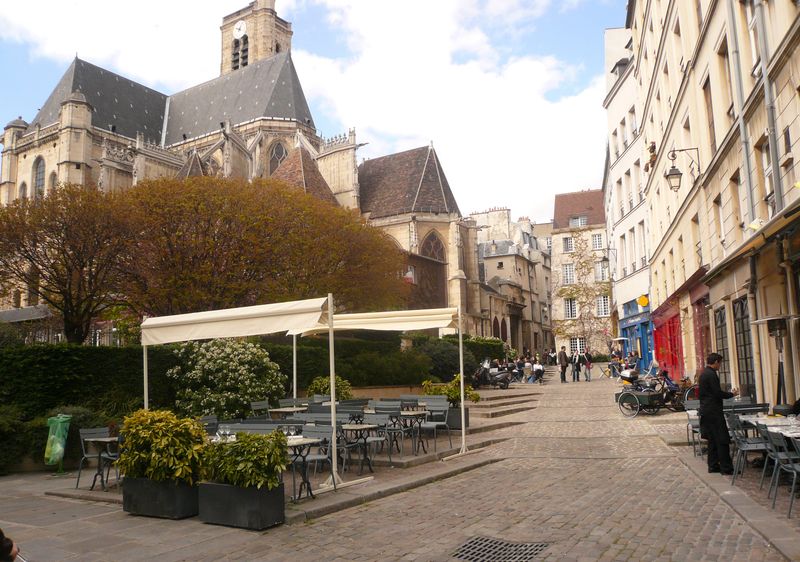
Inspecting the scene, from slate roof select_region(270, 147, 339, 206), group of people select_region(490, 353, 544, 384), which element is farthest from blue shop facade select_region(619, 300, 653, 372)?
slate roof select_region(270, 147, 339, 206)

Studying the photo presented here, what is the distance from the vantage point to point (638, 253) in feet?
87.2

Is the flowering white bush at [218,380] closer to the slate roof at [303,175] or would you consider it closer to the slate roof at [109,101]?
the slate roof at [303,175]

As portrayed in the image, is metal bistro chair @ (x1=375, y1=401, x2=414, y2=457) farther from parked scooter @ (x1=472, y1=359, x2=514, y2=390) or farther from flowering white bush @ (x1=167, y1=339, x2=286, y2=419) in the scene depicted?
parked scooter @ (x1=472, y1=359, x2=514, y2=390)

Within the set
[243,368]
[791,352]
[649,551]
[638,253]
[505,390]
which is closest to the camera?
[649,551]

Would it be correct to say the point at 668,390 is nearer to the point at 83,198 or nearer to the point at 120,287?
the point at 120,287

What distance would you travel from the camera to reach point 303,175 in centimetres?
3753

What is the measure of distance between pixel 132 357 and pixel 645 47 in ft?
61.0

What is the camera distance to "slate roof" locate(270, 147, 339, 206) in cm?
3728

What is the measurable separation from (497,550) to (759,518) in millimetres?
2317

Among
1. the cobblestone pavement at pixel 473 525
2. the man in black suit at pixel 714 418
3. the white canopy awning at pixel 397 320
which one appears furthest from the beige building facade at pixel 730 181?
the white canopy awning at pixel 397 320

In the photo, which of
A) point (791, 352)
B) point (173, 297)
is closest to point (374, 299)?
point (173, 297)

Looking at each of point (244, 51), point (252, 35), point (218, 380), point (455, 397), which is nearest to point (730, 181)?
point (455, 397)

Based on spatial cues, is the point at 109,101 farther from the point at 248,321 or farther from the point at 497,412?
the point at 248,321

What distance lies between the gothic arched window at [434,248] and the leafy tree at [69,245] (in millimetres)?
25058
